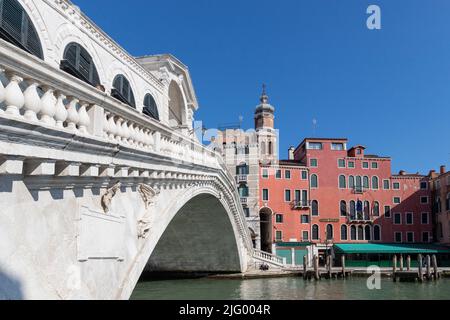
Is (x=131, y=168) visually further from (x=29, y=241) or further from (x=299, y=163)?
(x=299, y=163)

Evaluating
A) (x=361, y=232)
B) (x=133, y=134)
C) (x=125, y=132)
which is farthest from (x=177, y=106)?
(x=361, y=232)

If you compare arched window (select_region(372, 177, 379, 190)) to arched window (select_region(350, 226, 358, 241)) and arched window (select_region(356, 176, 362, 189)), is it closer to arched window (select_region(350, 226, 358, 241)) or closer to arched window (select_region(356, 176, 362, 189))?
arched window (select_region(356, 176, 362, 189))

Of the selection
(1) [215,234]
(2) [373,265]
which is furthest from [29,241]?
(2) [373,265]

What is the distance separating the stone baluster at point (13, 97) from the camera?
126 inches

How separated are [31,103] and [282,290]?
633 inches

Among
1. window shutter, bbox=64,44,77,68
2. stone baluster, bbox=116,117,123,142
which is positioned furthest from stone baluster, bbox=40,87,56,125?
window shutter, bbox=64,44,77,68

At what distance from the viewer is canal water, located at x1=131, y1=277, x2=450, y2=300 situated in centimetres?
1614

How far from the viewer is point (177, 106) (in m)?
16.0

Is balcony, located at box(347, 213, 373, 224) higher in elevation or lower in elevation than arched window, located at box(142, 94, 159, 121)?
lower

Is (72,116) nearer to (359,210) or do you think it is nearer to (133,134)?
(133,134)

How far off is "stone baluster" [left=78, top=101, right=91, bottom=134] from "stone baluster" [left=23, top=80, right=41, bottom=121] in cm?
74

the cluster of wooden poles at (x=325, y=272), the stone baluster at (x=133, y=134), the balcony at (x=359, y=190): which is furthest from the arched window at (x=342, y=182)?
the stone baluster at (x=133, y=134)

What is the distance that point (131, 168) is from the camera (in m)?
5.64
